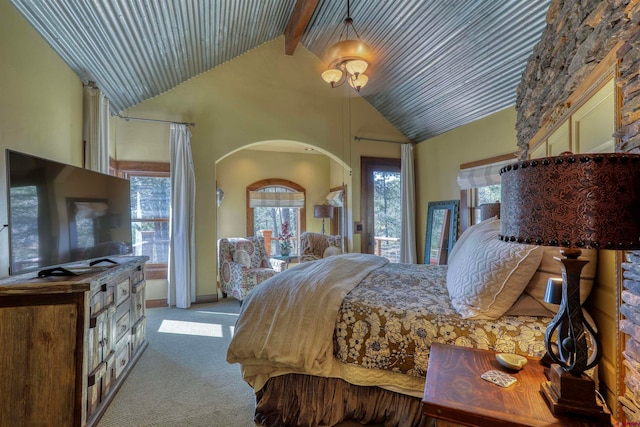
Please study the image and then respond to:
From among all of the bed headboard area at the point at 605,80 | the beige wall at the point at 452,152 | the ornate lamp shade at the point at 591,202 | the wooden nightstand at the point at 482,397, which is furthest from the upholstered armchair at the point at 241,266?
the ornate lamp shade at the point at 591,202

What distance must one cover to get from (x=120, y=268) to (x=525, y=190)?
7.83 ft

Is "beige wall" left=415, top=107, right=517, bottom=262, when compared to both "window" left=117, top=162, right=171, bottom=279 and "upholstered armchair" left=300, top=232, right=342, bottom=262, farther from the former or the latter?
"window" left=117, top=162, right=171, bottom=279

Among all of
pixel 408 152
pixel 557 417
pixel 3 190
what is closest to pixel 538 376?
pixel 557 417

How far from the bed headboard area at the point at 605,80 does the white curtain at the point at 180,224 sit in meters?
4.05

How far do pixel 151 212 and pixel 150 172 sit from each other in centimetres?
57

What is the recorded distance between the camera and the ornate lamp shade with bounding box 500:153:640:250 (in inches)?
30.8

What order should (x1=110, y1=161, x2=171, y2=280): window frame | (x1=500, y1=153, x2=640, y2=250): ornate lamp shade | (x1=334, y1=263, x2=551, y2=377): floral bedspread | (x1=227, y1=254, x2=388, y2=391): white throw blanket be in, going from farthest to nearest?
1. (x1=110, y1=161, x2=171, y2=280): window frame
2. (x1=227, y1=254, x2=388, y2=391): white throw blanket
3. (x1=334, y1=263, x2=551, y2=377): floral bedspread
4. (x1=500, y1=153, x2=640, y2=250): ornate lamp shade

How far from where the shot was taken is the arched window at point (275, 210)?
6469 mm

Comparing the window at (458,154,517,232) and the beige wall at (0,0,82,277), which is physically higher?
the beige wall at (0,0,82,277)

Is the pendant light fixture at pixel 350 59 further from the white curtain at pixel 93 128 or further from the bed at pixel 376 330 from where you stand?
the white curtain at pixel 93 128

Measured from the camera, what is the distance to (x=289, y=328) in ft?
5.92

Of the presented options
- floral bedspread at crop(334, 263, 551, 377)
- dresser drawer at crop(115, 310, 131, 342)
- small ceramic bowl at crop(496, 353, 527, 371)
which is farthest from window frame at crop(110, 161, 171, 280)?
small ceramic bowl at crop(496, 353, 527, 371)

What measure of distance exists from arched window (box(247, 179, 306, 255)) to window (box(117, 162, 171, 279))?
2.13 metres

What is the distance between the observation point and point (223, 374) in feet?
8.09
